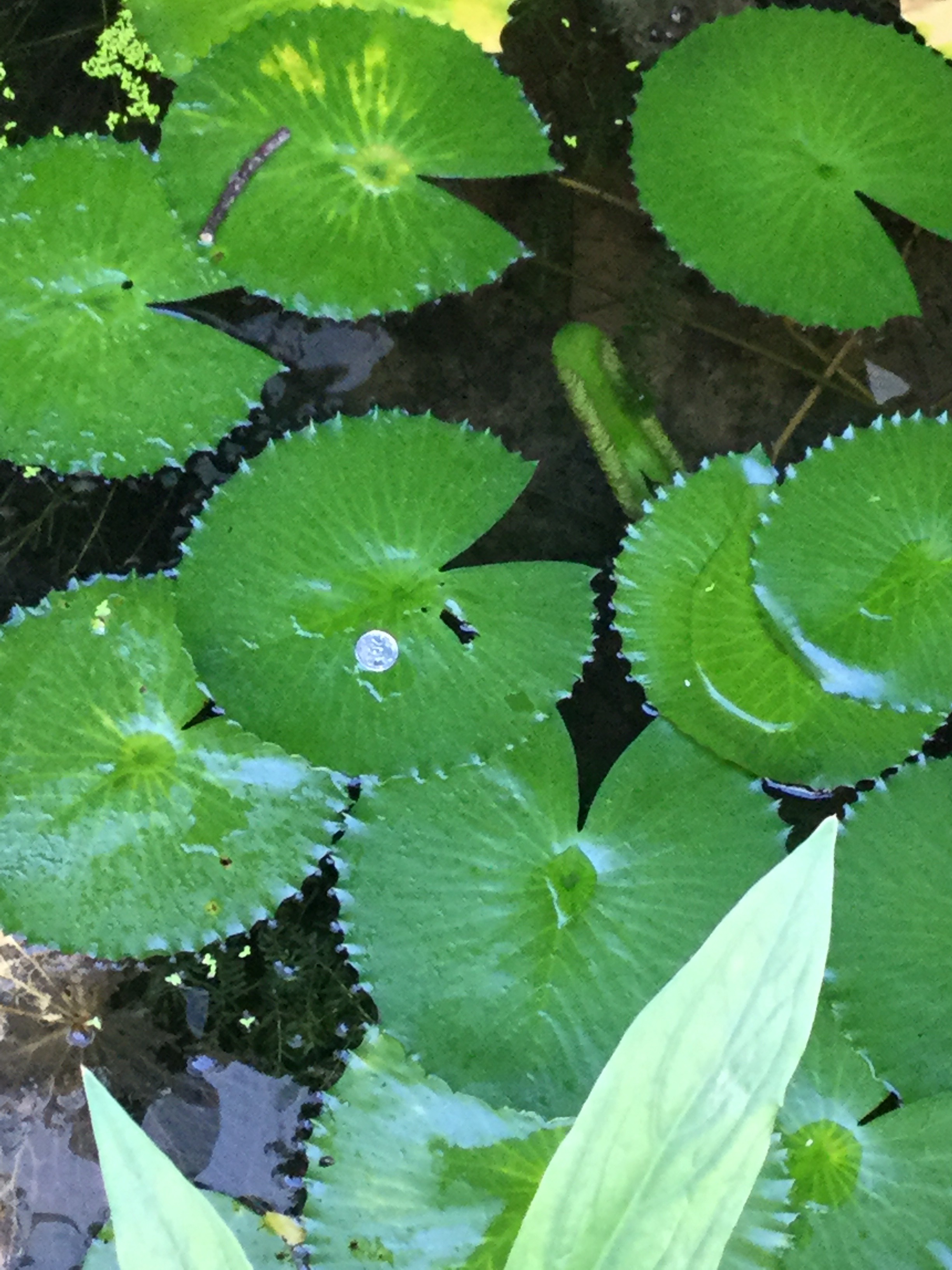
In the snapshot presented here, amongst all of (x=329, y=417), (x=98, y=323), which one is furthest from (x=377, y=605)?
(x=98, y=323)

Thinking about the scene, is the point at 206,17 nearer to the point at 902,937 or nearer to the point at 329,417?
the point at 329,417

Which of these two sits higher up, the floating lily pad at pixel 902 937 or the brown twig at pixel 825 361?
the brown twig at pixel 825 361

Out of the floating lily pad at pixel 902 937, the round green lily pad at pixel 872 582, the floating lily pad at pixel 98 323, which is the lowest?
the floating lily pad at pixel 902 937

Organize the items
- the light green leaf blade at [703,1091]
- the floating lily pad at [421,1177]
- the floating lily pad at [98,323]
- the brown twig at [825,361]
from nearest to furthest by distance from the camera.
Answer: the light green leaf blade at [703,1091], the floating lily pad at [421,1177], the floating lily pad at [98,323], the brown twig at [825,361]

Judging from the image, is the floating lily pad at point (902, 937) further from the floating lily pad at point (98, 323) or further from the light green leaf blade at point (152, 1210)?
the floating lily pad at point (98, 323)

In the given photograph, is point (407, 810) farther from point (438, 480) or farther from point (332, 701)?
point (438, 480)

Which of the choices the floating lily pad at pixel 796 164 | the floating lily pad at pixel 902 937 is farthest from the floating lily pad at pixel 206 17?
the floating lily pad at pixel 902 937
